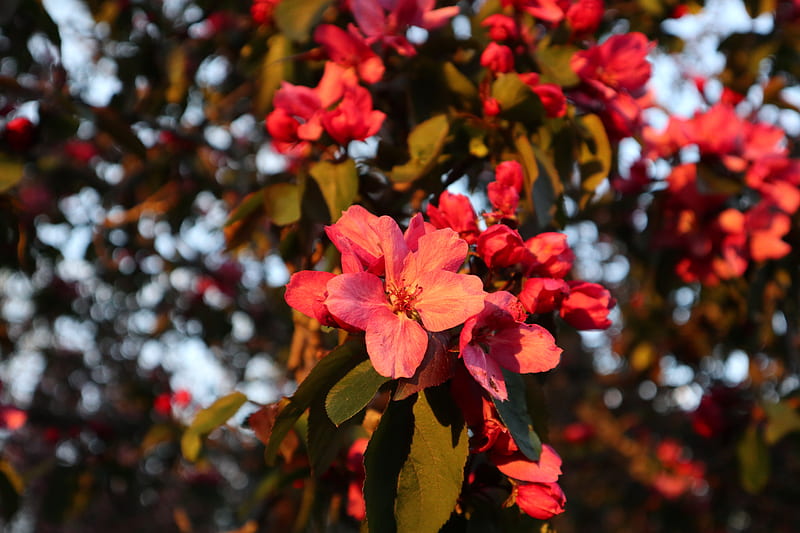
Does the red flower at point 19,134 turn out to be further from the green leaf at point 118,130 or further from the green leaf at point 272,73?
the green leaf at point 272,73

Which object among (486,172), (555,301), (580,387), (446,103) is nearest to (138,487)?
(486,172)

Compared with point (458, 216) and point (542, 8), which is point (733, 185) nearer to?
point (542, 8)

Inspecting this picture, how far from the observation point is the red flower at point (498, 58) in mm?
1488

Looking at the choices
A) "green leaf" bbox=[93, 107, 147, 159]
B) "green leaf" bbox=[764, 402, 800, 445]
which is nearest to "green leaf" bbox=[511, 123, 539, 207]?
"green leaf" bbox=[93, 107, 147, 159]

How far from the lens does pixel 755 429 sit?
105 inches

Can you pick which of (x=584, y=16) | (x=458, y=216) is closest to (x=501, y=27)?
(x=584, y=16)

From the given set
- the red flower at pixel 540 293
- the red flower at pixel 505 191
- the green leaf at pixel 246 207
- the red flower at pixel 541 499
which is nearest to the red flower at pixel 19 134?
the green leaf at pixel 246 207

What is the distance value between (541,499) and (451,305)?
14.4 inches

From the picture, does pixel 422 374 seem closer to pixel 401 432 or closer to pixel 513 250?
pixel 401 432

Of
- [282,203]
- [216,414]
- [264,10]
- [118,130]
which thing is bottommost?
[216,414]

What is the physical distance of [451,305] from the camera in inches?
36.8

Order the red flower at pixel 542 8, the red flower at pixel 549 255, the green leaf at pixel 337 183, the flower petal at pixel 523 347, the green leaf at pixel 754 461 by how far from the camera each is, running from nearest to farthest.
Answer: the flower petal at pixel 523 347 → the red flower at pixel 549 255 → the green leaf at pixel 337 183 → the red flower at pixel 542 8 → the green leaf at pixel 754 461

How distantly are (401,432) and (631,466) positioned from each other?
496 centimetres

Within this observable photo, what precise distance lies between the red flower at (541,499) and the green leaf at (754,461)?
1.82m
